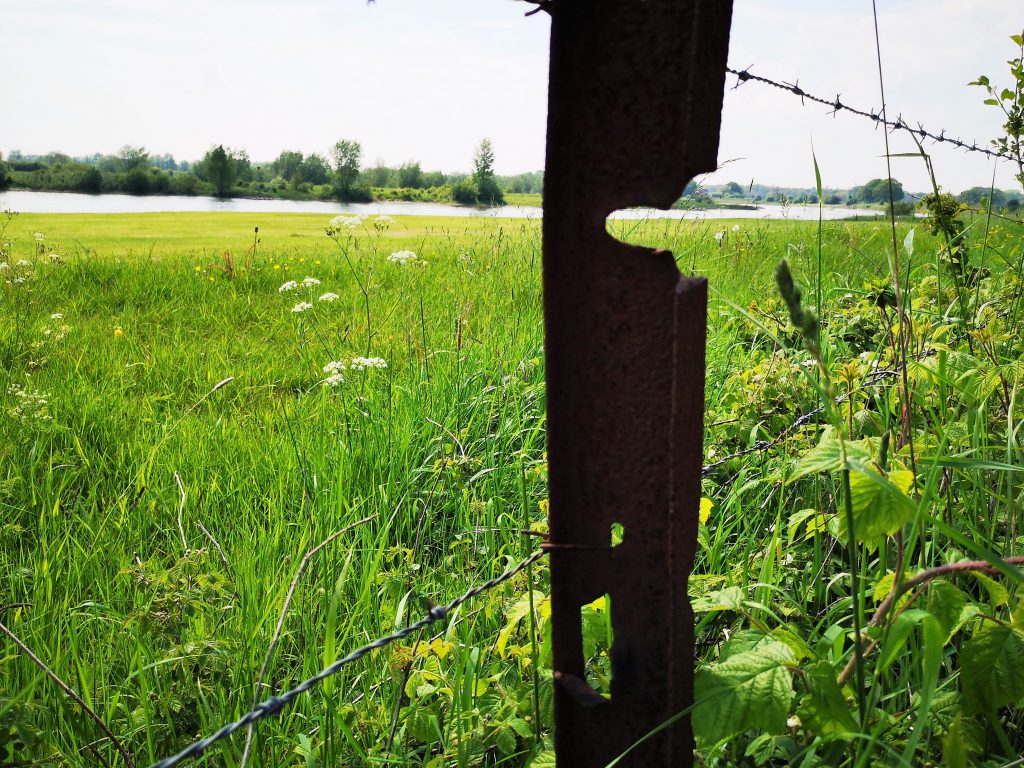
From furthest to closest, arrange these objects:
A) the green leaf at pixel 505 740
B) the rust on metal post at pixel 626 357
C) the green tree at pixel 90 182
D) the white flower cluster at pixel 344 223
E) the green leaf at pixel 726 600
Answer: the green tree at pixel 90 182
the white flower cluster at pixel 344 223
the green leaf at pixel 505 740
the green leaf at pixel 726 600
the rust on metal post at pixel 626 357

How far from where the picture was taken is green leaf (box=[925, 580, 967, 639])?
41.8 inches

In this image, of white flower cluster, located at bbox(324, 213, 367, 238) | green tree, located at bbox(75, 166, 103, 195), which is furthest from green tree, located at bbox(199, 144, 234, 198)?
white flower cluster, located at bbox(324, 213, 367, 238)

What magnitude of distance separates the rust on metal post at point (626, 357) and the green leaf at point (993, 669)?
1.35ft

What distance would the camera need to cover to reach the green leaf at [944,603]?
1.06 metres

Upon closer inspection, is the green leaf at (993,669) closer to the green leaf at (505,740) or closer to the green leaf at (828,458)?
the green leaf at (828,458)

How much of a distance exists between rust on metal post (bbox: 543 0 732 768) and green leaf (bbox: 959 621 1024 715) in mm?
412

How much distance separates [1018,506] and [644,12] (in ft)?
5.08

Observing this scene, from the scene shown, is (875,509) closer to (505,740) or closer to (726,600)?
(726,600)

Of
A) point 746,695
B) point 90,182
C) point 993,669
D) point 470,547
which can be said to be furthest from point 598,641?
point 90,182

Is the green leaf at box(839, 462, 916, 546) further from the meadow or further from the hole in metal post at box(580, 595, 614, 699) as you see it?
the hole in metal post at box(580, 595, 614, 699)

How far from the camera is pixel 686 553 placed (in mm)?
1008

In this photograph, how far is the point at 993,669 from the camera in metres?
1.04

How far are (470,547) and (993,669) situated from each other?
1.47m

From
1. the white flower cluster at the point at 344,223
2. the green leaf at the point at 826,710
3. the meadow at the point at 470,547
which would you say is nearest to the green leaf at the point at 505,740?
the meadow at the point at 470,547
